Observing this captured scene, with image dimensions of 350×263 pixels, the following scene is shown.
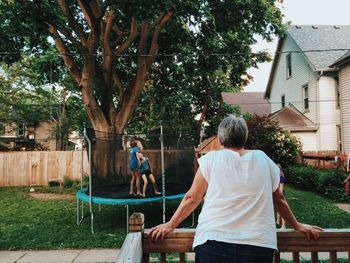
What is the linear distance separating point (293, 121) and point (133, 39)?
37.6ft

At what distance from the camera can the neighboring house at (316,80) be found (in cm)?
1941

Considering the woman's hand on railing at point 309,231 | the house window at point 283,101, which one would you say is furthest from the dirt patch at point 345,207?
the house window at point 283,101

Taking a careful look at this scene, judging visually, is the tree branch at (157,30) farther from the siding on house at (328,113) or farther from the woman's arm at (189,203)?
the woman's arm at (189,203)

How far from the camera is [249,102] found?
35.4 meters

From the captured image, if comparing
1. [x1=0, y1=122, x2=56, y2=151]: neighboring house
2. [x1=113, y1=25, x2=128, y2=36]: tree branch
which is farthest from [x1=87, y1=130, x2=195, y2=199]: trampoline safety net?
[x1=0, y1=122, x2=56, y2=151]: neighboring house

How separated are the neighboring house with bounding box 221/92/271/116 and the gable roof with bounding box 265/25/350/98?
10.8 metres

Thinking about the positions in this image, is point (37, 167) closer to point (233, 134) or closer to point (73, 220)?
point (73, 220)

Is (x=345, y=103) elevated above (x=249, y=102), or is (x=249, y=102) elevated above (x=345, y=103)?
(x=249, y=102)

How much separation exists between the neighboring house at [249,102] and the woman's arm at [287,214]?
31.2 metres

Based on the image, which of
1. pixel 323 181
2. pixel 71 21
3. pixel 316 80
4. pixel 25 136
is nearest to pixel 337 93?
pixel 316 80

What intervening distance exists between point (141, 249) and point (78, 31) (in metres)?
13.0

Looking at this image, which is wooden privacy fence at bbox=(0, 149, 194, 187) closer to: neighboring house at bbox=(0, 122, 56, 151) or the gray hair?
neighboring house at bbox=(0, 122, 56, 151)

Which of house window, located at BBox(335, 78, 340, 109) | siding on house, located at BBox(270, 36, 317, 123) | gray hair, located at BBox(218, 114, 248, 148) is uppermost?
siding on house, located at BBox(270, 36, 317, 123)

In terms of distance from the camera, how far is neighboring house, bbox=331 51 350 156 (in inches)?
703
